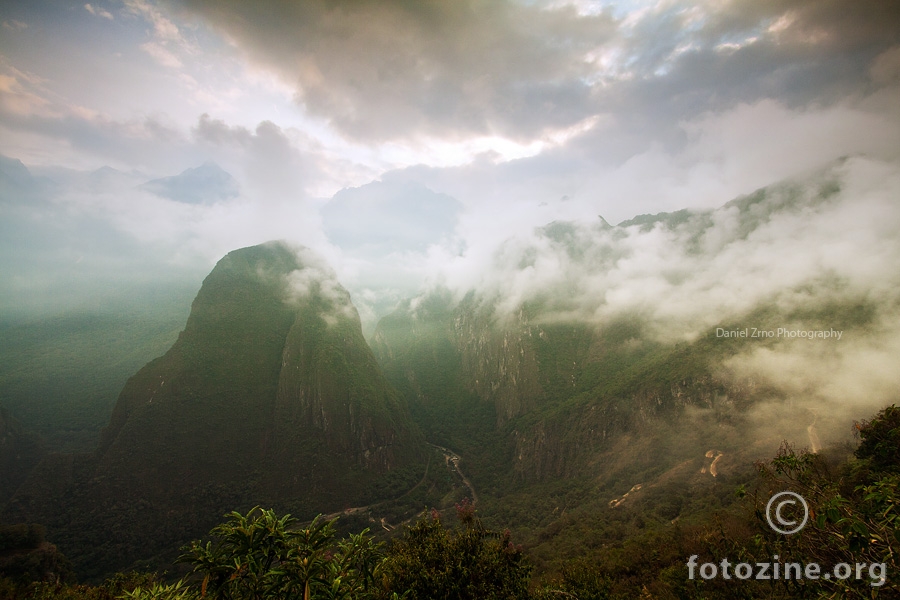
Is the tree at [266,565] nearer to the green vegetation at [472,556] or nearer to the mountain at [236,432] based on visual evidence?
the green vegetation at [472,556]

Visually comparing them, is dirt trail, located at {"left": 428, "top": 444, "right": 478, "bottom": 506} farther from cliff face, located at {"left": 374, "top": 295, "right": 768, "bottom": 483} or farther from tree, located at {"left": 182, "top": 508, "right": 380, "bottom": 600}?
tree, located at {"left": 182, "top": 508, "right": 380, "bottom": 600}

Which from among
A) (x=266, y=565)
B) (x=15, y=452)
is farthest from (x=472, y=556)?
(x=15, y=452)

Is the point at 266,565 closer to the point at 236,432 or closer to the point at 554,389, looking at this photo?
the point at 236,432

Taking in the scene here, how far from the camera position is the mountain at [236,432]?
2778 inches

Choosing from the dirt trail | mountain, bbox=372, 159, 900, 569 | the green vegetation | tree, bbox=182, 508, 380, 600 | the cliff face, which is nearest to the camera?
the green vegetation

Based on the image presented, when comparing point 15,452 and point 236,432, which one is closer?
point 236,432

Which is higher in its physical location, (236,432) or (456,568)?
(456,568)

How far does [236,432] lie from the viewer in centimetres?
9112

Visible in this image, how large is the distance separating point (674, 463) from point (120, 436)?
125986 mm

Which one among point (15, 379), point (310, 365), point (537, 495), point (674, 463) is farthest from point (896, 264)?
point (15, 379)

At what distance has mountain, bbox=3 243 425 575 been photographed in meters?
70.6

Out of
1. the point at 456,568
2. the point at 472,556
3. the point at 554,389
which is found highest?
the point at 472,556

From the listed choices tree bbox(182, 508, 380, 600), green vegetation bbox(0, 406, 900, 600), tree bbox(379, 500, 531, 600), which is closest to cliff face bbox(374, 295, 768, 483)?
green vegetation bbox(0, 406, 900, 600)

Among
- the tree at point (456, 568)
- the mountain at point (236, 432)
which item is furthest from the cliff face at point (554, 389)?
the tree at point (456, 568)
